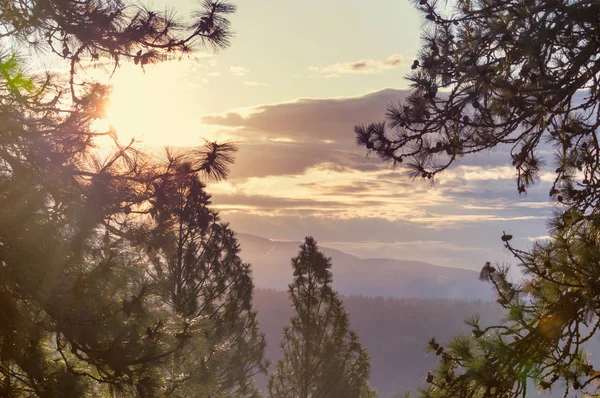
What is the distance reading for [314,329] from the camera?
51.4 ft

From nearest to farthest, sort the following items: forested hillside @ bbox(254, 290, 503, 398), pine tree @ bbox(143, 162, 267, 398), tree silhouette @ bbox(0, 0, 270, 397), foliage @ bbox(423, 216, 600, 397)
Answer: foliage @ bbox(423, 216, 600, 397) < tree silhouette @ bbox(0, 0, 270, 397) < pine tree @ bbox(143, 162, 267, 398) < forested hillside @ bbox(254, 290, 503, 398)

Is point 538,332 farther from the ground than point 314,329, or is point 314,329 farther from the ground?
point 538,332

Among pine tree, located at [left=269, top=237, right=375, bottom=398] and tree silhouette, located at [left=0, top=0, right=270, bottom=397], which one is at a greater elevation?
tree silhouette, located at [left=0, top=0, right=270, bottom=397]

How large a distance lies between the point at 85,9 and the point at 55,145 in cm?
169

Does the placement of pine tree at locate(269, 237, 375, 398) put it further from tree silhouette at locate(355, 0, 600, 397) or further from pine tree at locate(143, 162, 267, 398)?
tree silhouette at locate(355, 0, 600, 397)

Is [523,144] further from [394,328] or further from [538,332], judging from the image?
[394,328]

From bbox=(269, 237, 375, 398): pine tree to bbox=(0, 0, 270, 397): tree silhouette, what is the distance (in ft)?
29.1

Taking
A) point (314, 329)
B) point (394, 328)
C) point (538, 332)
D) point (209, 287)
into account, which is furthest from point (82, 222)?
point (394, 328)

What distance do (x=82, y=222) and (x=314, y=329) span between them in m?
10.5

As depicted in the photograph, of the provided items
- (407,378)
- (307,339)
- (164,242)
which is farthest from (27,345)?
(407,378)

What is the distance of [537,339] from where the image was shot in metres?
4.69

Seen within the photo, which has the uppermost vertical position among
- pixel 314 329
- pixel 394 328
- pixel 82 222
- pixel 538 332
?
pixel 82 222

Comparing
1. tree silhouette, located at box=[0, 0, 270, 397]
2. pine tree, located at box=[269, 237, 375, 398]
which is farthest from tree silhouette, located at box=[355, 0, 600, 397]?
pine tree, located at box=[269, 237, 375, 398]

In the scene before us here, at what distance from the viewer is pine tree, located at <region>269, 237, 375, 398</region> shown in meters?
15.5
